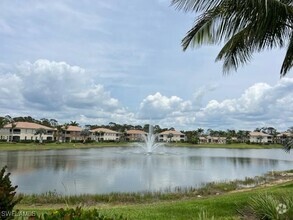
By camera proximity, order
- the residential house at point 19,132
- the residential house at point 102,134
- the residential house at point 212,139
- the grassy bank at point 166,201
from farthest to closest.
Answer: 1. the residential house at point 212,139
2. the residential house at point 102,134
3. the residential house at point 19,132
4. the grassy bank at point 166,201

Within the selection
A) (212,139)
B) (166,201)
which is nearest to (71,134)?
(212,139)

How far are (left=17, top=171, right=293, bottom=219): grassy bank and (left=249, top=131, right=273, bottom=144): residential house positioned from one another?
12340 centimetres

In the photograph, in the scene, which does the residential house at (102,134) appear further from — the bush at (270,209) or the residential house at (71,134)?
the bush at (270,209)

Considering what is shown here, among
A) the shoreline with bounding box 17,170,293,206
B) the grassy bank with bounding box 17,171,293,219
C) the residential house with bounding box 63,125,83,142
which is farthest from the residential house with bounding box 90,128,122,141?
the shoreline with bounding box 17,170,293,206

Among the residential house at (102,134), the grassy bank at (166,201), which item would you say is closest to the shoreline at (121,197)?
the grassy bank at (166,201)

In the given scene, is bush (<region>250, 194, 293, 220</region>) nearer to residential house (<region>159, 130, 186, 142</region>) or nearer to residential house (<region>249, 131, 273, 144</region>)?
residential house (<region>159, 130, 186, 142</region>)

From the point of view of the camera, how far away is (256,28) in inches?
306

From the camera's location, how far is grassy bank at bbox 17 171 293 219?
9.82m

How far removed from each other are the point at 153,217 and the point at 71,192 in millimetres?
10011

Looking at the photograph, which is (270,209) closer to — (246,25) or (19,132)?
(246,25)

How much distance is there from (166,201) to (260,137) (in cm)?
13155

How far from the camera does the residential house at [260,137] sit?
139 m

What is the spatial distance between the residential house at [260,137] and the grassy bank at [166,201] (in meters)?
123

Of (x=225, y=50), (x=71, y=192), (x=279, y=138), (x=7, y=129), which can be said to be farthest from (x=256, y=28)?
(x=279, y=138)
